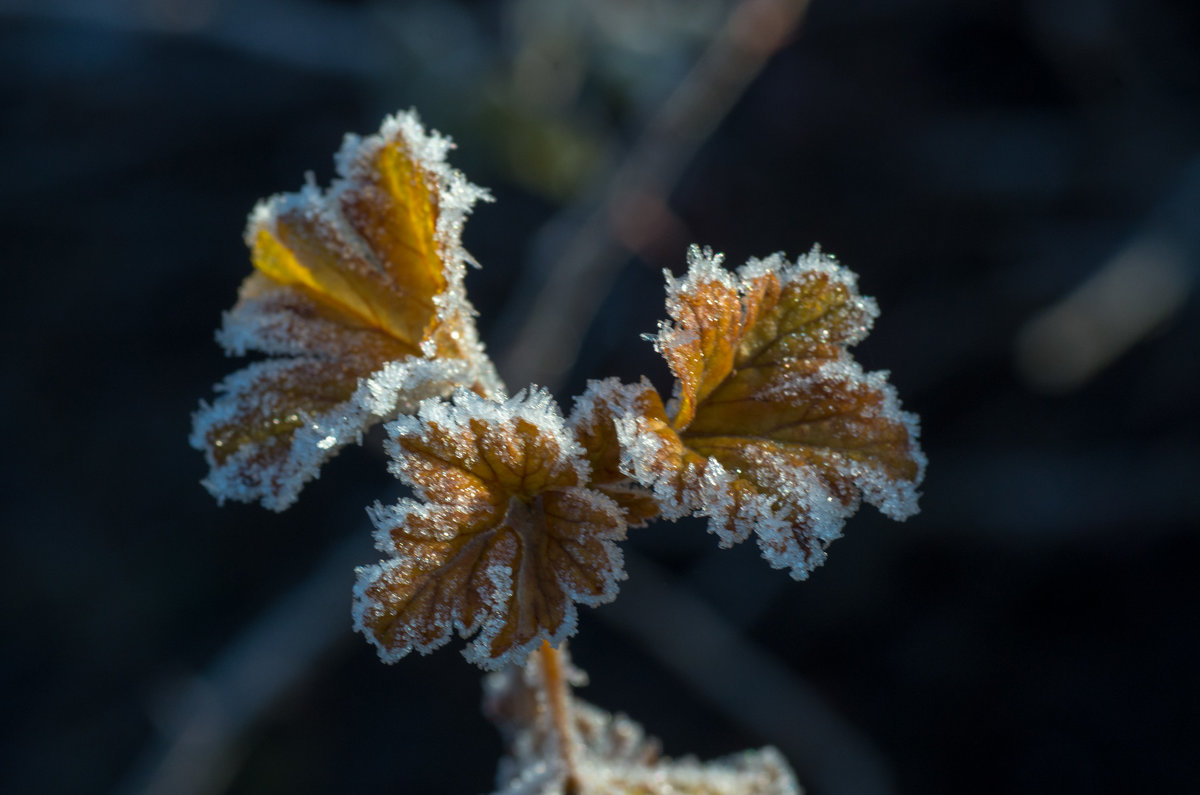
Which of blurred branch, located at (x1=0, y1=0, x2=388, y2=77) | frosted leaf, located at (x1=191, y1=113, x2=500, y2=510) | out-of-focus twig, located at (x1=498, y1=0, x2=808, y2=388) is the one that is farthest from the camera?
blurred branch, located at (x1=0, y1=0, x2=388, y2=77)

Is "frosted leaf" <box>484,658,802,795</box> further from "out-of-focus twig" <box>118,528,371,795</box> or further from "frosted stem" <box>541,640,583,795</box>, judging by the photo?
"out-of-focus twig" <box>118,528,371,795</box>

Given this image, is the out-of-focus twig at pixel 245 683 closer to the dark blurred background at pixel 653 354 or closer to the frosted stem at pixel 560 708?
the dark blurred background at pixel 653 354

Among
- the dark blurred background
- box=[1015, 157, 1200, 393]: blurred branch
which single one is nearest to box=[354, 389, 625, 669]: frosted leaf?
the dark blurred background

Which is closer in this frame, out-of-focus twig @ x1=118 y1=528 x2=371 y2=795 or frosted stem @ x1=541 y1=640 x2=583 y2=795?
frosted stem @ x1=541 y1=640 x2=583 y2=795

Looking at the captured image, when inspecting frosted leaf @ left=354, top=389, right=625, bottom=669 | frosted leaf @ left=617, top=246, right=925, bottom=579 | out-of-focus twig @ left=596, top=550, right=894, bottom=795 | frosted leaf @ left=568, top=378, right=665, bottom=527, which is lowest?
frosted leaf @ left=354, top=389, right=625, bottom=669

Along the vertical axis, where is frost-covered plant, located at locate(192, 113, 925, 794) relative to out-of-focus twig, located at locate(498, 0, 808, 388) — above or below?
below

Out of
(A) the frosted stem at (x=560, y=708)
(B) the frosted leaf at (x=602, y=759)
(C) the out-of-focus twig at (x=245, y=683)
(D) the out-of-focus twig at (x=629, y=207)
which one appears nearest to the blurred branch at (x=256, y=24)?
(D) the out-of-focus twig at (x=629, y=207)

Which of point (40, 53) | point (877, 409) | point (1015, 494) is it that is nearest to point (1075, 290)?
point (1015, 494)
